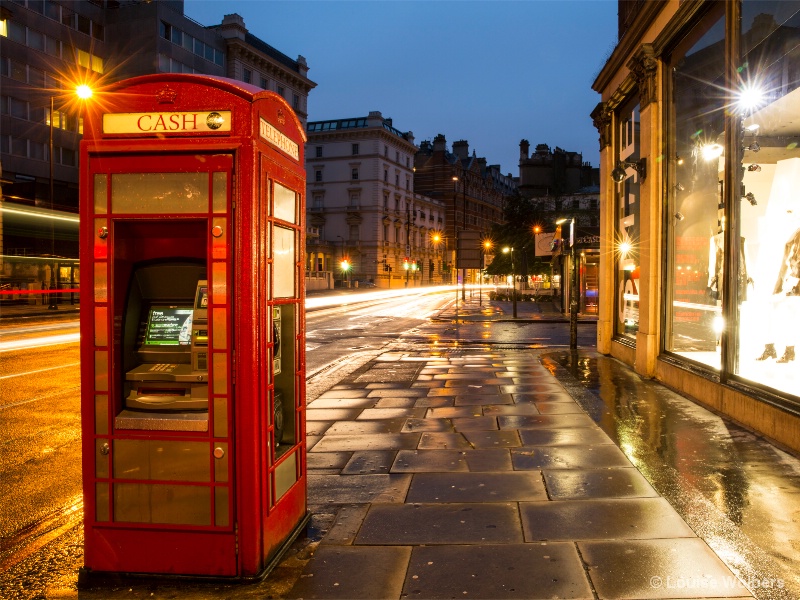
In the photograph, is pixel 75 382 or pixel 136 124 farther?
pixel 75 382

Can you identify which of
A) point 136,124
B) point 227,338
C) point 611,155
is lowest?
point 227,338

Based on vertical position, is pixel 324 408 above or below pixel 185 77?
below

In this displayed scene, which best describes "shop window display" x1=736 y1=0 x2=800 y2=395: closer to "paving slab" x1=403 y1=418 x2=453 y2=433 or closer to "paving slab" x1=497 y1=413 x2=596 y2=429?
"paving slab" x1=497 y1=413 x2=596 y2=429

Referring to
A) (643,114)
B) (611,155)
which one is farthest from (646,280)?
(611,155)

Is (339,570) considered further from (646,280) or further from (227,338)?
(646,280)

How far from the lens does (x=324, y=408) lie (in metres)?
9.42

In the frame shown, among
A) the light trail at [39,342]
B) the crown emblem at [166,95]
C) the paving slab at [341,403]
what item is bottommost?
the paving slab at [341,403]

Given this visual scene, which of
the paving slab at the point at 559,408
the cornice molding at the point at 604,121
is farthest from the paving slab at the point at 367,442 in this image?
the cornice molding at the point at 604,121

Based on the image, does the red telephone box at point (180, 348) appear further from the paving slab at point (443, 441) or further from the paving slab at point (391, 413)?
the paving slab at point (391, 413)

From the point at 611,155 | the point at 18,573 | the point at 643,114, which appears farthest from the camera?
the point at 611,155

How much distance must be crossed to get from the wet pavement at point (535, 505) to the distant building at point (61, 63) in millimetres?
32087

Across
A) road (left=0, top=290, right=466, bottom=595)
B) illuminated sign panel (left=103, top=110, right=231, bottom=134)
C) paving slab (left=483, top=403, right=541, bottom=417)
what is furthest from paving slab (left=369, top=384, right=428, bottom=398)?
illuminated sign panel (left=103, top=110, right=231, bottom=134)

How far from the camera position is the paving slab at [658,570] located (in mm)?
3672

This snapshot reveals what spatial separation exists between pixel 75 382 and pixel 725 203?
10796 mm
